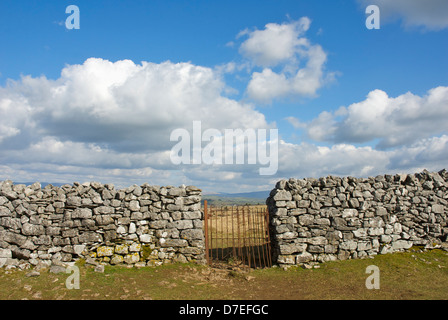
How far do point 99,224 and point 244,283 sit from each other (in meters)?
5.71

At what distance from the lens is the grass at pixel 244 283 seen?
8.51 meters

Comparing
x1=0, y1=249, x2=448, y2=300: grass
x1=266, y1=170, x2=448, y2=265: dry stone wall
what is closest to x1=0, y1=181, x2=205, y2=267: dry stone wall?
x1=0, y1=249, x2=448, y2=300: grass

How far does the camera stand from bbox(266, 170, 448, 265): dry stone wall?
11742mm

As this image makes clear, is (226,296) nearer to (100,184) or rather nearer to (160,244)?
(160,244)

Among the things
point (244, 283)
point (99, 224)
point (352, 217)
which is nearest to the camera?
point (244, 283)

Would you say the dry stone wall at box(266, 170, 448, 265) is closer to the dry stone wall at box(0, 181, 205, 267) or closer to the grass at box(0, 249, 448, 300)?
the grass at box(0, 249, 448, 300)

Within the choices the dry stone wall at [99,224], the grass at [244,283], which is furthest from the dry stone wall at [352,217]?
the dry stone wall at [99,224]

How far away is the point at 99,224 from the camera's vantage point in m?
10.9

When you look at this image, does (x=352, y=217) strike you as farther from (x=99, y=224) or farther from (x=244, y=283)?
(x=99, y=224)

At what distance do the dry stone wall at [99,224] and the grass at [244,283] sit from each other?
2.01 feet

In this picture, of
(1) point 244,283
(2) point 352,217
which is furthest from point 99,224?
(2) point 352,217

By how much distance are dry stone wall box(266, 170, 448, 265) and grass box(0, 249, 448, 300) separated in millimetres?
624
